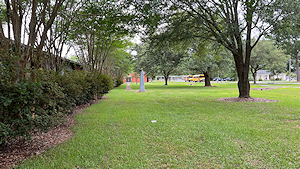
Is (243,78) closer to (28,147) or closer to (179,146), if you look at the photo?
(179,146)

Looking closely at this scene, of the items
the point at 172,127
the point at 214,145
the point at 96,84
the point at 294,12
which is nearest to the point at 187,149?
the point at 214,145

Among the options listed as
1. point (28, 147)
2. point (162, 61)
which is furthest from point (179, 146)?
point (162, 61)

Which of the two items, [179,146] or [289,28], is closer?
[179,146]

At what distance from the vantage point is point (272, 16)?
25.1ft

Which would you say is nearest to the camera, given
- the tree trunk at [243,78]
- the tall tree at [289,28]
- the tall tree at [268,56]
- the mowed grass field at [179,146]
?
the mowed grass field at [179,146]

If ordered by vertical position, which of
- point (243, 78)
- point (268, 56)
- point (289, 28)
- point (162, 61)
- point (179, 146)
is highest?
point (268, 56)

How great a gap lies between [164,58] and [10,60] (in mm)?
21733

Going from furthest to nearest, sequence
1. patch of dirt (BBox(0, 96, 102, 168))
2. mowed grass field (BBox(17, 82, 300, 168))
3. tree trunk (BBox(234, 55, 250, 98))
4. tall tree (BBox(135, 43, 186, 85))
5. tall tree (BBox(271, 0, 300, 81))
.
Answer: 1. tall tree (BBox(135, 43, 186, 85))
2. tree trunk (BBox(234, 55, 250, 98))
3. tall tree (BBox(271, 0, 300, 81))
4. patch of dirt (BBox(0, 96, 102, 168))
5. mowed grass field (BBox(17, 82, 300, 168))

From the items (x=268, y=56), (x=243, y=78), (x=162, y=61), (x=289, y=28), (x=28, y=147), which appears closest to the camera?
(x=28, y=147)

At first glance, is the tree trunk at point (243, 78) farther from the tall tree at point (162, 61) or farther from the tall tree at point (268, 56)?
the tall tree at point (268, 56)

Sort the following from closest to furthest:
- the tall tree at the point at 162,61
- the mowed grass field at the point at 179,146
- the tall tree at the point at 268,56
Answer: the mowed grass field at the point at 179,146, the tall tree at the point at 162,61, the tall tree at the point at 268,56

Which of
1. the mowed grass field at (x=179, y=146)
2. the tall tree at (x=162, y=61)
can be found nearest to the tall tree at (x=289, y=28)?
the mowed grass field at (x=179, y=146)

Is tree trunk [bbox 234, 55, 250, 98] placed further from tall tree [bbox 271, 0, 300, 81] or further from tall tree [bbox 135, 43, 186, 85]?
tall tree [bbox 135, 43, 186, 85]

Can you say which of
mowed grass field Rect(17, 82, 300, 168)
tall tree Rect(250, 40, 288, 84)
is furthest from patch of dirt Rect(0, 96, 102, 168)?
tall tree Rect(250, 40, 288, 84)
